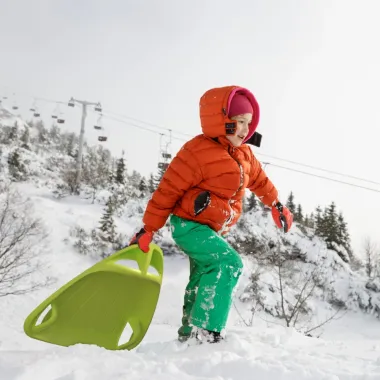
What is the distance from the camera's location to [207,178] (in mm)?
2250

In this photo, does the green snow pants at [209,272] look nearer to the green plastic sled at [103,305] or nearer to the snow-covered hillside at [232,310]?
the snow-covered hillside at [232,310]

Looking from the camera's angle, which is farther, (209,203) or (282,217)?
(282,217)

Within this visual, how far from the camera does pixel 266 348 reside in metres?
2.01

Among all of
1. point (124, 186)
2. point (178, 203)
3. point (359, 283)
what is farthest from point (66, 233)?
point (178, 203)

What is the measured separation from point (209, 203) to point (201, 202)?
0.06 metres

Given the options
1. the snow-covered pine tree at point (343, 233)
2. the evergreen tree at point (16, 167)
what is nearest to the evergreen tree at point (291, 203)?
the snow-covered pine tree at point (343, 233)

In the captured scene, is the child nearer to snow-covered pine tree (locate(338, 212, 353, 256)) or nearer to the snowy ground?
the snowy ground

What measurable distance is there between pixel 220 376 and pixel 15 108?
33.0 meters

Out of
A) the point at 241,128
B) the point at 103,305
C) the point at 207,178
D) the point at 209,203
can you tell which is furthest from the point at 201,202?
the point at 103,305

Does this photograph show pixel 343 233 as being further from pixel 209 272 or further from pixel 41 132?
pixel 41 132

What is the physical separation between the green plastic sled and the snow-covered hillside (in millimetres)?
115

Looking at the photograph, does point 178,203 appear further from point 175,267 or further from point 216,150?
point 175,267

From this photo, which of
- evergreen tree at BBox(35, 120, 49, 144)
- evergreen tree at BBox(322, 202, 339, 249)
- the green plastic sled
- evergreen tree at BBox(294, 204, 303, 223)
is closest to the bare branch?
the green plastic sled

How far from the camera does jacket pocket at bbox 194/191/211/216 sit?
2209 millimetres
